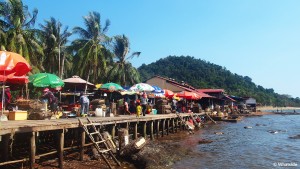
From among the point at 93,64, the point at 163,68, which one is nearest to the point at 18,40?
the point at 93,64

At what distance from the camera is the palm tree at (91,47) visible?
115 feet

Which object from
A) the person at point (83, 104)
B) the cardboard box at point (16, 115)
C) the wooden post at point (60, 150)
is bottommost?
the wooden post at point (60, 150)

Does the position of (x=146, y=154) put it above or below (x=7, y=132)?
below

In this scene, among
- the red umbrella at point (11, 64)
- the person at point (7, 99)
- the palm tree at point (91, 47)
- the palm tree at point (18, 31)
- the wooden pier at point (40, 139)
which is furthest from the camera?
the palm tree at point (91, 47)

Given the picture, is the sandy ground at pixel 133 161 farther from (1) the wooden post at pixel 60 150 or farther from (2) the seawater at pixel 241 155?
(2) the seawater at pixel 241 155

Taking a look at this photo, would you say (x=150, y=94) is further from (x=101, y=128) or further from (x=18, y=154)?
(x=18, y=154)

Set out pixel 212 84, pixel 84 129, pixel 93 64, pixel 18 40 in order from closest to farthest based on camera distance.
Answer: pixel 84 129, pixel 18 40, pixel 93 64, pixel 212 84

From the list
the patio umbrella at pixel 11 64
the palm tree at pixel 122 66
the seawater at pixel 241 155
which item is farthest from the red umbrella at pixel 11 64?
the palm tree at pixel 122 66

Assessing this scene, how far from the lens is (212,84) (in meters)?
106

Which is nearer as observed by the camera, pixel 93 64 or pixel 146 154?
pixel 146 154

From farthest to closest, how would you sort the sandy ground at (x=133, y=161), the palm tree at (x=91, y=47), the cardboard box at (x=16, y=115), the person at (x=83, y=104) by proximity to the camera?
the palm tree at (x=91, y=47), the person at (x=83, y=104), the cardboard box at (x=16, y=115), the sandy ground at (x=133, y=161)

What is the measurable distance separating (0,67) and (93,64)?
25675 millimetres

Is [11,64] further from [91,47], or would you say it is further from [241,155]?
[91,47]

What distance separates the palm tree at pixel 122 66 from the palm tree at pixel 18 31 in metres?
13.5
